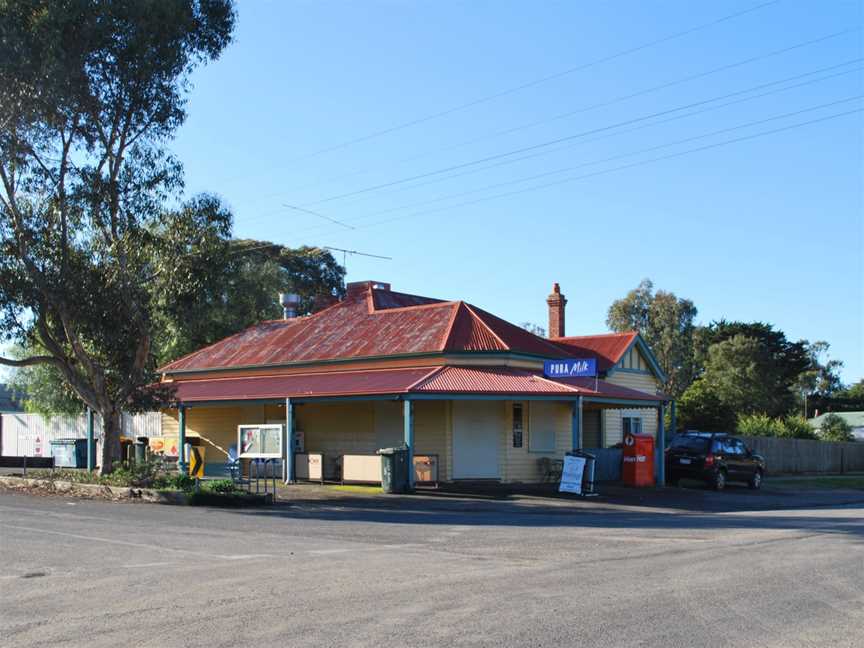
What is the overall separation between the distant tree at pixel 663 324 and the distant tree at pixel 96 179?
50793mm

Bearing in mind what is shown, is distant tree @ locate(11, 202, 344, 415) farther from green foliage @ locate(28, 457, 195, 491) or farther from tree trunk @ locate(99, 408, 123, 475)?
green foliage @ locate(28, 457, 195, 491)

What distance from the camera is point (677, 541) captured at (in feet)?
48.0

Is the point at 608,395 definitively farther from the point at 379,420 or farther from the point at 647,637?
the point at 647,637

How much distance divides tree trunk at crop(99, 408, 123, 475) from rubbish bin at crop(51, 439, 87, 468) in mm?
10320

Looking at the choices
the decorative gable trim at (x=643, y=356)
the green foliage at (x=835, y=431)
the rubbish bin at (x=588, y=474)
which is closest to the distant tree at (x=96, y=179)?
the rubbish bin at (x=588, y=474)

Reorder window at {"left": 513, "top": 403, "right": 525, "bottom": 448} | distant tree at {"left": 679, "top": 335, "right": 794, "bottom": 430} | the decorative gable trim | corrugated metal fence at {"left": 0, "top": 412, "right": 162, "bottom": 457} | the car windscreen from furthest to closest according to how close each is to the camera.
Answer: distant tree at {"left": 679, "top": 335, "right": 794, "bottom": 430}
corrugated metal fence at {"left": 0, "top": 412, "right": 162, "bottom": 457}
the decorative gable trim
the car windscreen
window at {"left": 513, "top": 403, "right": 525, "bottom": 448}

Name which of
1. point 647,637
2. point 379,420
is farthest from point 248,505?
point 647,637

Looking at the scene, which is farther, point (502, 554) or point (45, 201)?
point (45, 201)

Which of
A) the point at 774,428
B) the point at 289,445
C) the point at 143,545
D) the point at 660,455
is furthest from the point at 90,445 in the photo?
the point at 774,428

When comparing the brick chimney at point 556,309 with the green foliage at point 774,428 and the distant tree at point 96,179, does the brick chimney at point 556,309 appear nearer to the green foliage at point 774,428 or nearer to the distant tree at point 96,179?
the green foliage at point 774,428

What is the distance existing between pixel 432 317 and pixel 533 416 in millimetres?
5017

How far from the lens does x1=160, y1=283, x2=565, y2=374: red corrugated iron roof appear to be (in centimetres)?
2864

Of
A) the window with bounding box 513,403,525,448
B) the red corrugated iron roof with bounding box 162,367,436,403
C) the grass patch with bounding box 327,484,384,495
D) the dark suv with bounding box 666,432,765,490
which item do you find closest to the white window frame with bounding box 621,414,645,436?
the dark suv with bounding box 666,432,765,490

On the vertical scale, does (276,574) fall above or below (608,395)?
below
